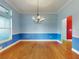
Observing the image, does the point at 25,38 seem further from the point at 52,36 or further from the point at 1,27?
the point at 1,27

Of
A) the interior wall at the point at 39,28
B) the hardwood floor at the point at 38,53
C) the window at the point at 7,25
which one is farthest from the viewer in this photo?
the interior wall at the point at 39,28

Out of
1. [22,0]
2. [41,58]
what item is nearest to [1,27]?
[22,0]

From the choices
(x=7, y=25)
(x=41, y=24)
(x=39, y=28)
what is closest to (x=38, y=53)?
(x=7, y=25)

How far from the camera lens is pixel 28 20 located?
1103cm

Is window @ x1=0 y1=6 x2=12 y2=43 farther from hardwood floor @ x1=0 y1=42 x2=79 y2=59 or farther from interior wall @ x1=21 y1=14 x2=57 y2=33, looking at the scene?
interior wall @ x1=21 y1=14 x2=57 y2=33

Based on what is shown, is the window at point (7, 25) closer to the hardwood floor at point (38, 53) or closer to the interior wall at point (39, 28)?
the hardwood floor at point (38, 53)

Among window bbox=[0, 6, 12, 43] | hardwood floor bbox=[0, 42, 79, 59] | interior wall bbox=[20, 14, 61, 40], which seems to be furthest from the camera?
interior wall bbox=[20, 14, 61, 40]

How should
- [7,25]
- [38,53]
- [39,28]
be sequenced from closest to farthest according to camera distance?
[38,53]
[7,25]
[39,28]

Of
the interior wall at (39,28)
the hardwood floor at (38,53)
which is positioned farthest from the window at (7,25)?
the interior wall at (39,28)

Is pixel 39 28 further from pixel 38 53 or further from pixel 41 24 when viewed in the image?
pixel 38 53

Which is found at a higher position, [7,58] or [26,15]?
[26,15]

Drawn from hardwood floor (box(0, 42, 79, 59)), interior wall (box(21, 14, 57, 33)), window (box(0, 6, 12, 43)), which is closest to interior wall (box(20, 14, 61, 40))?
interior wall (box(21, 14, 57, 33))

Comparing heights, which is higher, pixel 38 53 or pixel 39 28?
pixel 39 28

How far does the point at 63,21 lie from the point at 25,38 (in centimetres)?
458
